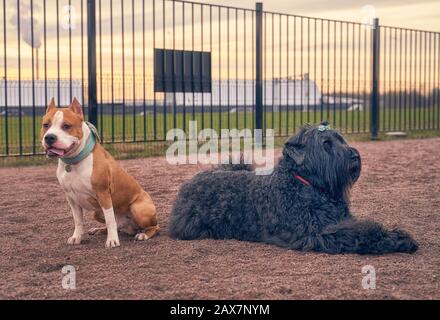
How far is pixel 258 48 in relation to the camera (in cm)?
1204

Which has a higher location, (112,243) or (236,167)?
(236,167)

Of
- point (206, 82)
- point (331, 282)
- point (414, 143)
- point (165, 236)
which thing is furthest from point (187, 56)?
point (331, 282)

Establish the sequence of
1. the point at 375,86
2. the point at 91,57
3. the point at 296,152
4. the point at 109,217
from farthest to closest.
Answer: the point at 375,86 → the point at 91,57 → the point at 109,217 → the point at 296,152

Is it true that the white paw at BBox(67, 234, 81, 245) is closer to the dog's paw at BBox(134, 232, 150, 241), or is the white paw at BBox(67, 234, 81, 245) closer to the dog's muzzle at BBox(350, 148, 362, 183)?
the dog's paw at BBox(134, 232, 150, 241)

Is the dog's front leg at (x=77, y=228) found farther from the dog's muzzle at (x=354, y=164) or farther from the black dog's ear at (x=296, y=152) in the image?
the dog's muzzle at (x=354, y=164)

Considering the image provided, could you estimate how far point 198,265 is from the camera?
3.71m

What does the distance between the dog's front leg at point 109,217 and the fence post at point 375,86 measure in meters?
11.3

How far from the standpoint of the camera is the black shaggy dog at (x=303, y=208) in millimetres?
4059

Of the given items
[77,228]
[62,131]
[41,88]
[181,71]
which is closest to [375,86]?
[181,71]

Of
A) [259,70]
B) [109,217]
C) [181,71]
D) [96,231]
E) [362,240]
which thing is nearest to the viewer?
[362,240]

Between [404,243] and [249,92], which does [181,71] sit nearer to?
[249,92]

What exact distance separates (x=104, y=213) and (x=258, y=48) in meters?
8.40

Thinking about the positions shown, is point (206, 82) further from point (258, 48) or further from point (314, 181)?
point (314, 181)

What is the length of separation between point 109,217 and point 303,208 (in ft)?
4.55
